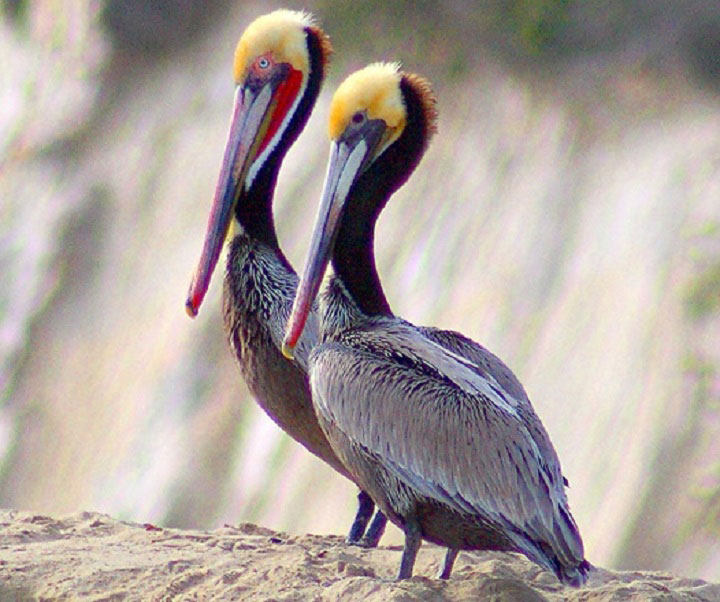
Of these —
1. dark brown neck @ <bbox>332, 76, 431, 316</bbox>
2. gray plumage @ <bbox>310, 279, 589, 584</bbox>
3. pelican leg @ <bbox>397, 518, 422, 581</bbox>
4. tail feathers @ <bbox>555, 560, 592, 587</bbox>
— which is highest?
dark brown neck @ <bbox>332, 76, 431, 316</bbox>

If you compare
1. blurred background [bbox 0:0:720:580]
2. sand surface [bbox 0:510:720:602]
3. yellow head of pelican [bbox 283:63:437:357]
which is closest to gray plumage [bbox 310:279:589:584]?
sand surface [bbox 0:510:720:602]

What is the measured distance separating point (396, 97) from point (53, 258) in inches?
319

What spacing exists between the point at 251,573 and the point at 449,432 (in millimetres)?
856

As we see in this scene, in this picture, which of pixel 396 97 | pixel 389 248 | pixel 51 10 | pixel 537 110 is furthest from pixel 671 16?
pixel 51 10

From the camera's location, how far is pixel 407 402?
518 cm

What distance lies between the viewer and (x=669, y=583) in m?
5.86

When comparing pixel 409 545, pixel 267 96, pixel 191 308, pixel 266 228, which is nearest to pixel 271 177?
pixel 266 228

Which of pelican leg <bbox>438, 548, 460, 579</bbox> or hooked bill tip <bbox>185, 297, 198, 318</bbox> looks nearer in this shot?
pelican leg <bbox>438, 548, 460, 579</bbox>

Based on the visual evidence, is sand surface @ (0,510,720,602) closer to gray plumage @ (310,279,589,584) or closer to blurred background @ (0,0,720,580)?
gray plumage @ (310,279,589,584)

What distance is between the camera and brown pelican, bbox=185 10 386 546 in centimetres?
626

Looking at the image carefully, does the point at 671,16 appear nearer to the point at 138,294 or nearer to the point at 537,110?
the point at 537,110

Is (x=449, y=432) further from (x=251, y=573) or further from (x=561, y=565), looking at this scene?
(x=251, y=573)

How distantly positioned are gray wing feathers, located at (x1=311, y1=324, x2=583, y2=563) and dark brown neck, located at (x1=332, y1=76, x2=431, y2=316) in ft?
0.93

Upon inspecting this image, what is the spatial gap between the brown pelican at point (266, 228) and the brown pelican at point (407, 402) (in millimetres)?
634
